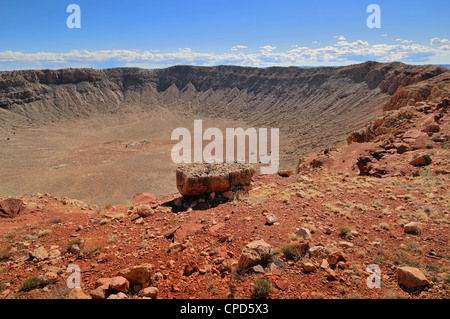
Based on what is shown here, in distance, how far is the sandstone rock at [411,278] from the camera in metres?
4.66

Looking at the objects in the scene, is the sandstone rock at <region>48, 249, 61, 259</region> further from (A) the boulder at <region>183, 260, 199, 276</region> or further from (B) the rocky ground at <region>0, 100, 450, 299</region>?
(A) the boulder at <region>183, 260, 199, 276</region>

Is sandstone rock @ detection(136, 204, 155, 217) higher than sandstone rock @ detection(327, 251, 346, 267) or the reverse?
the reverse

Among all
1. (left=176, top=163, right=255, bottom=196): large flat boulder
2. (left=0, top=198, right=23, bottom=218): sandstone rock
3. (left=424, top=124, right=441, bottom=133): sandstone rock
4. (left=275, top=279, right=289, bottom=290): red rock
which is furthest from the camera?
(left=424, top=124, right=441, bottom=133): sandstone rock

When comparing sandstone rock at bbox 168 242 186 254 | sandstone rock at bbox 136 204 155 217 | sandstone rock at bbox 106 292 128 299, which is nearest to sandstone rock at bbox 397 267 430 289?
sandstone rock at bbox 168 242 186 254

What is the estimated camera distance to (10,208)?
10.0 metres

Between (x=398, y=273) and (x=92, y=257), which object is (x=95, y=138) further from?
(x=398, y=273)

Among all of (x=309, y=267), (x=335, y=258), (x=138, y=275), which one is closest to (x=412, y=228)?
(x=335, y=258)

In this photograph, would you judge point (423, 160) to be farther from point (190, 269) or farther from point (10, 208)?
point (10, 208)

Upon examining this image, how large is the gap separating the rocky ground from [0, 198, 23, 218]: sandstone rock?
0.04 m

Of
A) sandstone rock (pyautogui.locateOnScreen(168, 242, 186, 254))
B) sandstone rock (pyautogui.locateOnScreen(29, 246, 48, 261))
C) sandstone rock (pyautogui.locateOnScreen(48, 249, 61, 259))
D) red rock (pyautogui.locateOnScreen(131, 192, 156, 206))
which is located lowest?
red rock (pyautogui.locateOnScreen(131, 192, 156, 206))

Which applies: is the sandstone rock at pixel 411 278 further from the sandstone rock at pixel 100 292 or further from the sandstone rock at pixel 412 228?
the sandstone rock at pixel 100 292

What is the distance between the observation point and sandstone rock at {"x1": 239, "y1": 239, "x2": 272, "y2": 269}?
18.1ft

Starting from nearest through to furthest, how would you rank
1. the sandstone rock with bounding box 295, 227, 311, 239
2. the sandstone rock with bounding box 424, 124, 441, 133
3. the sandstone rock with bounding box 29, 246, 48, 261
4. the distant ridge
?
the sandstone rock with bounding box 29, 246, 48, 261 < the sandstone rock with bounding box 295, 227, 311, 239 < the sandstone rock with bounding box 424, 124, 441, 133 < the distant ridge

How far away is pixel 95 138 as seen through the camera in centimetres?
6378
